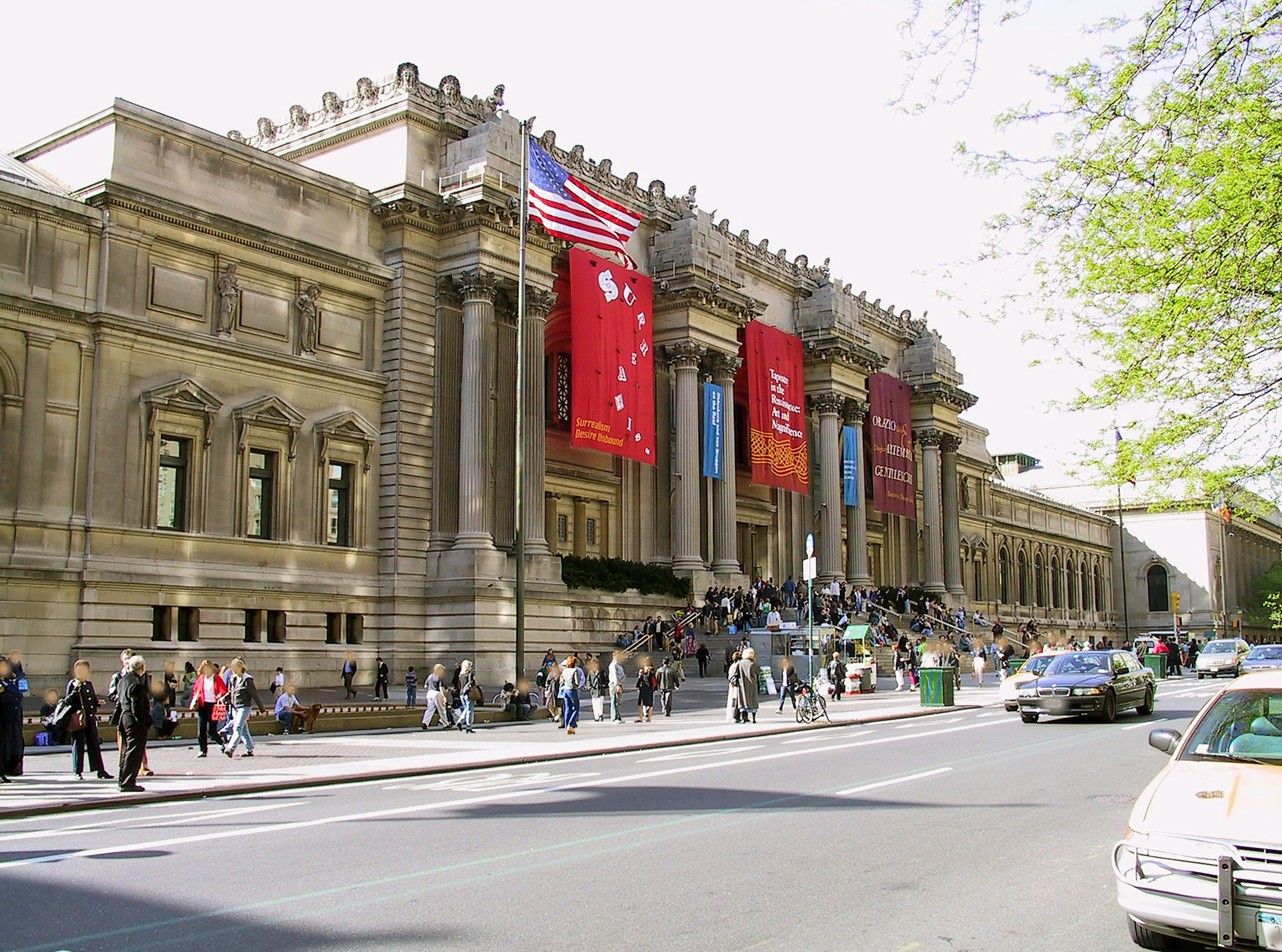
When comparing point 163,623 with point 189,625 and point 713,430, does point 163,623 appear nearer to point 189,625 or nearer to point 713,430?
point 189,625

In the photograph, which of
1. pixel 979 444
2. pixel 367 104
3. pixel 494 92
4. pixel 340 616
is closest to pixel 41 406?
pixel 340 616

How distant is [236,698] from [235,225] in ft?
58.7

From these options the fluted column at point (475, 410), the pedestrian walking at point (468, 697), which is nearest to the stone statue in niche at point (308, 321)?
the fluted column at point (475, 410)

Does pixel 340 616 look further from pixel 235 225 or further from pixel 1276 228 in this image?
pixel 1276 228

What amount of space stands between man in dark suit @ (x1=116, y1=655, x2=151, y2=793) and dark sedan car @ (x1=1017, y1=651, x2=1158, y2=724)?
58.0ft

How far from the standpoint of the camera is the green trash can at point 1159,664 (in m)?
49.5

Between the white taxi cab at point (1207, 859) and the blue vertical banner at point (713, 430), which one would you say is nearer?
the white taxi cab at point (1207, 859)

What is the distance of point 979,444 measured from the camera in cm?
8969

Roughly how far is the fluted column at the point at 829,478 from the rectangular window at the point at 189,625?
3359cm

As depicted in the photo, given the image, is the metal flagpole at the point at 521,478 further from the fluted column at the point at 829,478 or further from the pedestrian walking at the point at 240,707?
the fluted column at the point at 829,478

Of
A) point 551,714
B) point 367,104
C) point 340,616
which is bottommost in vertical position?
point 551,714

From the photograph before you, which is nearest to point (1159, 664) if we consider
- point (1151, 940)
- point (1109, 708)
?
point (1109, 708)

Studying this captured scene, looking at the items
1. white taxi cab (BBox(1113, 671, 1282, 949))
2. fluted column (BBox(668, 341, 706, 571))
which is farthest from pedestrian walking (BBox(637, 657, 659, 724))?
white taxi cab (BBox(1113, 671, 1282, 949))

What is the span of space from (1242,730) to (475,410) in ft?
104
